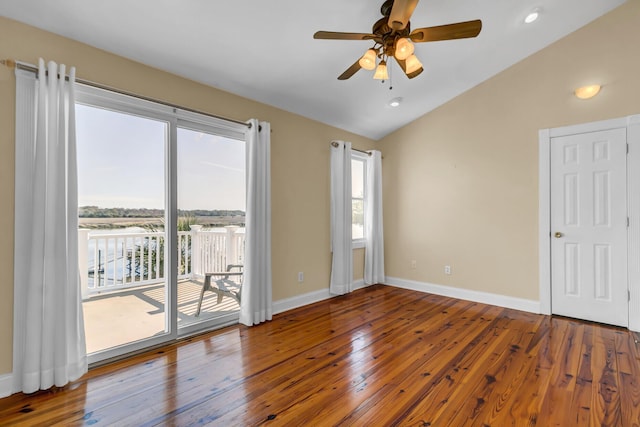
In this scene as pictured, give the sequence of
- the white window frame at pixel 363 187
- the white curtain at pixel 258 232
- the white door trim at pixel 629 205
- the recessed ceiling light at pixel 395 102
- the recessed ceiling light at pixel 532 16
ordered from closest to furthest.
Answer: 1. the recessed ceiling light at pixel 532 16
2. the white door trim at pixel 629 205
3. the white curtain at pixel 258 232
4. the recessed ceiling light at pixel 395 102
5. the white window frame at pixel 363 187

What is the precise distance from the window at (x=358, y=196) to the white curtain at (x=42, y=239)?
3.64 meters

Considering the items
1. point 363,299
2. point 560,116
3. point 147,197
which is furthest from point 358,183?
point 147,197

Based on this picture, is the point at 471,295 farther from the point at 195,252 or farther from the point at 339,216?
the point at 195,252

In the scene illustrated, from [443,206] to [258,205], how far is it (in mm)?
2808

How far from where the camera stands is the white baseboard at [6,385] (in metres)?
2.00

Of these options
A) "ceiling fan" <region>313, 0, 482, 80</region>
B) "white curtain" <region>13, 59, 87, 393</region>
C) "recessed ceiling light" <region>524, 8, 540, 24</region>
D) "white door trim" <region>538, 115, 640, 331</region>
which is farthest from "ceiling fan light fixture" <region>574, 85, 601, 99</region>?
"white curtain" <region>13, 59, 87, 393</region>

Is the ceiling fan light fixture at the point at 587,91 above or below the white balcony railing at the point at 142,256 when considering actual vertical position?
above

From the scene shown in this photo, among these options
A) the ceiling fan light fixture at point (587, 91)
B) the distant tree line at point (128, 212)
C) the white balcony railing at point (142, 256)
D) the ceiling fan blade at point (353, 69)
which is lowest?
the white balcony railing at point (142, 256)

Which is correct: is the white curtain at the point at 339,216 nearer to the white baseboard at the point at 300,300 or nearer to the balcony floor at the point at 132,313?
the white baseboard at the point at 300,300

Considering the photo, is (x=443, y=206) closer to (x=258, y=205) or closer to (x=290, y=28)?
(x=258, y=205)

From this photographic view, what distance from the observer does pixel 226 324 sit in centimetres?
327

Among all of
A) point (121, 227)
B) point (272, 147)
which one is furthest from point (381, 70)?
point (121, 227)

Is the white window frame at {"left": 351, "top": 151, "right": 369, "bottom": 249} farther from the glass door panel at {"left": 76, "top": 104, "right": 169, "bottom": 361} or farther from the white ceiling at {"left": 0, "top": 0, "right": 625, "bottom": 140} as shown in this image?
the glass door panel at {"left": 76, "top": 104, "right": 169, "bottom": 361}

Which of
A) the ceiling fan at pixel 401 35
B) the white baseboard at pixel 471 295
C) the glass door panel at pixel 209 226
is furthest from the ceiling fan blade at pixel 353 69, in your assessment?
the white baseboard at pixel 471 295
